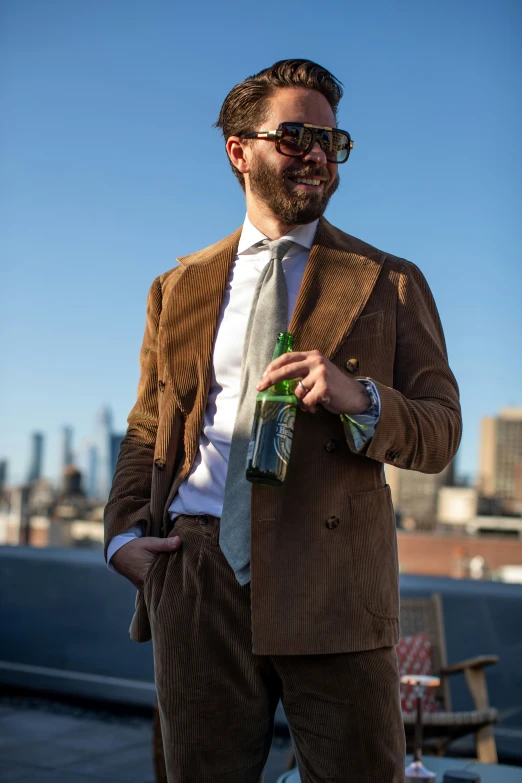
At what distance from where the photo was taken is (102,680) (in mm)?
6145

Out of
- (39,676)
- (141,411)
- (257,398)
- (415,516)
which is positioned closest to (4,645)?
(39,676)

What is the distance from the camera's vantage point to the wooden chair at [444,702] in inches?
155

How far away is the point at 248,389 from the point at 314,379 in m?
0.21

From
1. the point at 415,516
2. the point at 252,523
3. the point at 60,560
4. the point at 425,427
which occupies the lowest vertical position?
the point at 415,516

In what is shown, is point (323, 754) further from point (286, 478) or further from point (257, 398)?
point (257, 398)

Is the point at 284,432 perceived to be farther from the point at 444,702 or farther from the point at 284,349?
the point at 444,702

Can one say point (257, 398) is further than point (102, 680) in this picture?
No

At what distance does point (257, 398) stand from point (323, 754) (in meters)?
0.52

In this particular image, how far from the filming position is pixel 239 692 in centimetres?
142

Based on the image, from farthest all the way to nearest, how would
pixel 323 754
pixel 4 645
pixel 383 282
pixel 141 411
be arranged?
pixel 4 645
pixel 141 411
pixel 383 282
pixel 323 754

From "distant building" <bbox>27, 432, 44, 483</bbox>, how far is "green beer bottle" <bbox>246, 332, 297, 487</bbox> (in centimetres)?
12738

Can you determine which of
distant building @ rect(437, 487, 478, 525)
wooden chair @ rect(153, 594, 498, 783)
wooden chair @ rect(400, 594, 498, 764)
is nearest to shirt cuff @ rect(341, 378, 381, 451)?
wooden chair @ rect(153, 594, 498, 783)

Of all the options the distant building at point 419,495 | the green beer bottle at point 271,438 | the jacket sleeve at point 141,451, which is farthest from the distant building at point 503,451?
the green beer bottle at point 271,438

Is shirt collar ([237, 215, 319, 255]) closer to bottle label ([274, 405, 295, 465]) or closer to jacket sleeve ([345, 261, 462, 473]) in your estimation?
jacket sleeve ([345, 261, 462, 473])
